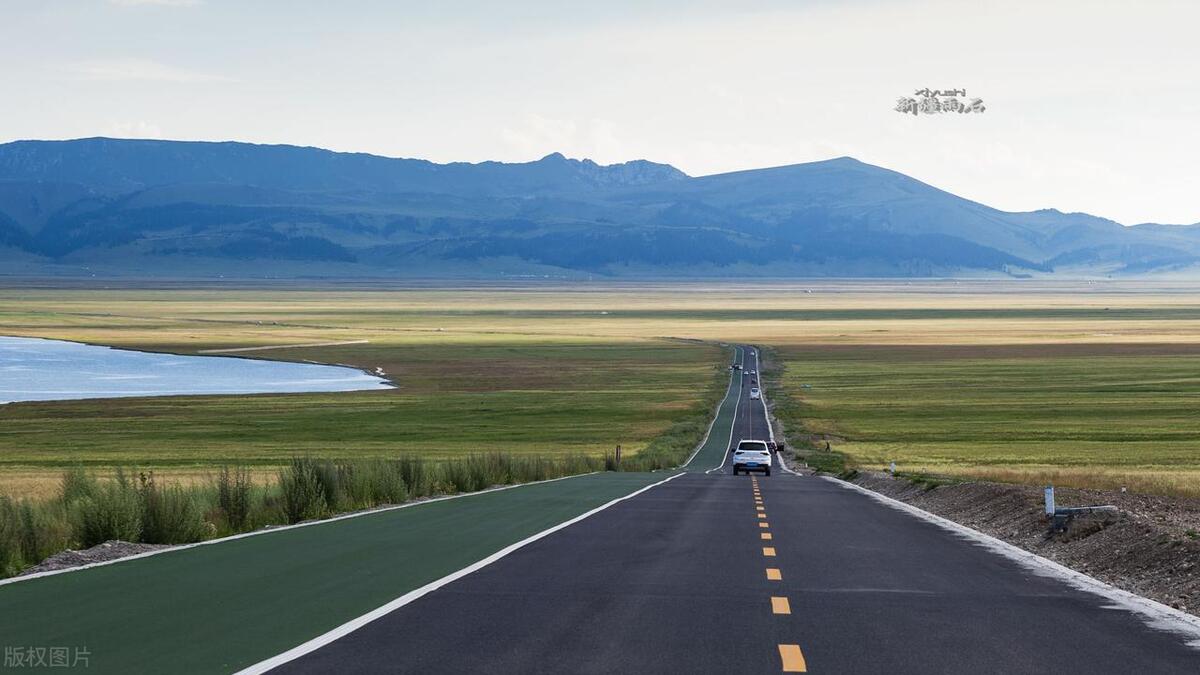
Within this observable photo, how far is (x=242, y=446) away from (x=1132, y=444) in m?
44.5

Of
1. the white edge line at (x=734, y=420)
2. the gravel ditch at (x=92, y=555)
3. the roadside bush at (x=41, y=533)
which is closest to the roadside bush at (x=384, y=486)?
the roadside bush at (x=41, y=533)

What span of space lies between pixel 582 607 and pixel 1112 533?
983 centimetres

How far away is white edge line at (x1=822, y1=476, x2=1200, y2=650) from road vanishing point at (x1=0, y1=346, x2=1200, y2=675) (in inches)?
2.9

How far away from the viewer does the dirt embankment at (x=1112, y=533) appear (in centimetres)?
1653

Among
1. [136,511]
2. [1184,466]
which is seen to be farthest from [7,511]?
[1184,466]

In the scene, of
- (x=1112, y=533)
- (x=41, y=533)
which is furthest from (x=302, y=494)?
(x=1112, y=533)

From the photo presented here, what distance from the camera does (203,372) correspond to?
131 metres

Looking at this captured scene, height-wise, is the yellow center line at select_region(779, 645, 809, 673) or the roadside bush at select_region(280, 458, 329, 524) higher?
the yellow center line at select_region(779, 645, 809, 673)

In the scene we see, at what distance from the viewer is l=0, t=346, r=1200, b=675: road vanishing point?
36.2ft

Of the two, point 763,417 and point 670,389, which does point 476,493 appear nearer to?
point 763,417

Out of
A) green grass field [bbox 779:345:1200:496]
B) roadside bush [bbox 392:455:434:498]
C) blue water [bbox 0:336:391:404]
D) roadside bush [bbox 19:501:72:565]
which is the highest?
roadside bush [bbox 19:501:72:565]

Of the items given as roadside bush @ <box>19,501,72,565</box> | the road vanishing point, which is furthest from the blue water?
the road vanishing point

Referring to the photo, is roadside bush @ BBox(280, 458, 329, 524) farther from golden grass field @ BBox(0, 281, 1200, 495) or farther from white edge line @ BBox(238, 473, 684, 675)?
golden grass field @ BBox(0, 281, 1200, 495)

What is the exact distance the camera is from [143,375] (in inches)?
4904
